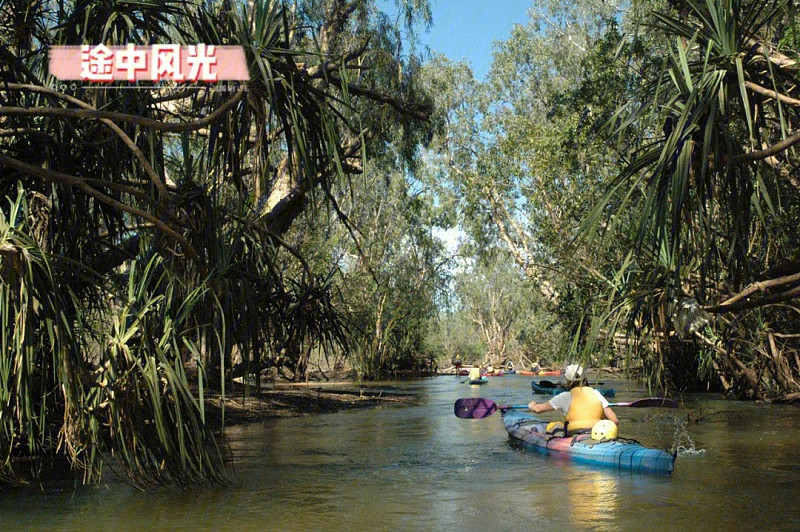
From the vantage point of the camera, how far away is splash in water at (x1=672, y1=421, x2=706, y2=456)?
31.9ft

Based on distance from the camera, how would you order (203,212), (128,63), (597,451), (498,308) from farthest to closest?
(498,308), (597,451), (203,212), (128,63)

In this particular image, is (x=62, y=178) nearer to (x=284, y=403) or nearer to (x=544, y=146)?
(x=284, y=403)

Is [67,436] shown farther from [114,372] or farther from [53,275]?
[53,275]

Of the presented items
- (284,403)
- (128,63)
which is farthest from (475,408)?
(128,63)

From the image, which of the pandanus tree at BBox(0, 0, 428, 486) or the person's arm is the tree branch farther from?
the person's arm

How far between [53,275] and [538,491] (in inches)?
173

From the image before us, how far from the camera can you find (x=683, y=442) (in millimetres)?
10695

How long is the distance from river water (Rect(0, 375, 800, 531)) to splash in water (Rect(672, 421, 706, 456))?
0.02 metres

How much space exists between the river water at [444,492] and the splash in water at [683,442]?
0.08ft

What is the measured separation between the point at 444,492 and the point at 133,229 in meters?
3.52

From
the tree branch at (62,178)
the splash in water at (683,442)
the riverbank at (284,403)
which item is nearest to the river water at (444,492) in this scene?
the splash in water at (683,442)

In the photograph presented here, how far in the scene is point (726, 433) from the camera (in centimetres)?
1151

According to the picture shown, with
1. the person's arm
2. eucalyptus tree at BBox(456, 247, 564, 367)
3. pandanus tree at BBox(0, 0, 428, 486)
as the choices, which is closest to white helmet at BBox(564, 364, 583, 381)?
the person's arm

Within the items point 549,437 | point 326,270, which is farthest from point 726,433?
point 326,270
